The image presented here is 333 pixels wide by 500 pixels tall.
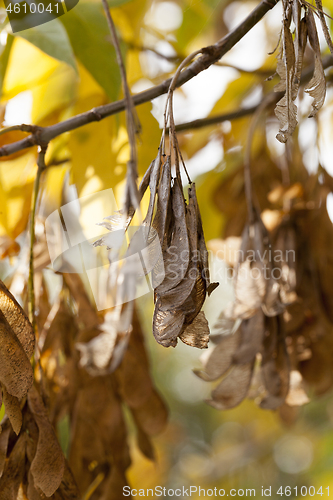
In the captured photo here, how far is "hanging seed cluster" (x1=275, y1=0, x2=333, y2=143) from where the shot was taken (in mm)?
237

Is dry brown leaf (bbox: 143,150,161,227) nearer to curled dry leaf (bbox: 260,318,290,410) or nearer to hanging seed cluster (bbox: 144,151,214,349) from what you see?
hanging seed cluster (bbox: 144,151,214,349)

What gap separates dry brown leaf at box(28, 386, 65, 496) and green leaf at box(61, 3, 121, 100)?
0.29 metres

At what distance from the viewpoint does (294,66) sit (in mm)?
248

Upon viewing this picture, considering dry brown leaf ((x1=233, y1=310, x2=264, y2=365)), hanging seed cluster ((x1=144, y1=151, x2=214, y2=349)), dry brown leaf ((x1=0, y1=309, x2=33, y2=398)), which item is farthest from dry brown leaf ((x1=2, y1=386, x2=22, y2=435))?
Result: dry brown leaf ((x1=233, y1=310, x2=264, y2=365))

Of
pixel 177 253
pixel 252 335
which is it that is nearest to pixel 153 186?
pixel 177 253

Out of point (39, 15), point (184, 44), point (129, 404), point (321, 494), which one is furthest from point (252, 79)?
point (321, 494)

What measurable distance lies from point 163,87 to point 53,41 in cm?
14

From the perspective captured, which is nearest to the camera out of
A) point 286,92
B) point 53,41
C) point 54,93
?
point 286,92

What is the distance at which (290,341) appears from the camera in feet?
1.69

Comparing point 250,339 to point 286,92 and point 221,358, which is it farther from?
point 286,92

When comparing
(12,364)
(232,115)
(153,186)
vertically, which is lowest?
(12,364)

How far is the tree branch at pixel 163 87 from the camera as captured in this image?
290 mm

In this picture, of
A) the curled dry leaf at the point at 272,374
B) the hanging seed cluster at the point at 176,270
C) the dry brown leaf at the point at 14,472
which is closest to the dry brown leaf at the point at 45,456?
the dry brown leaf at the point at 14,472

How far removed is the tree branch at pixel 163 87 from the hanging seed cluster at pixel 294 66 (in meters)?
0.04
